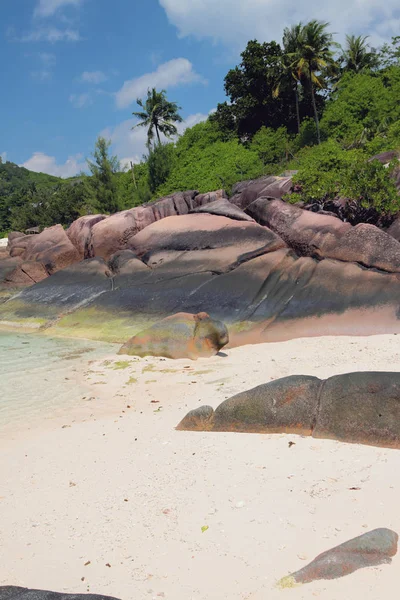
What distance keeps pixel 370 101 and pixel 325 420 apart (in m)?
33.1

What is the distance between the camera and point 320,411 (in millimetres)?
5352

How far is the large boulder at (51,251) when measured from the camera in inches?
768

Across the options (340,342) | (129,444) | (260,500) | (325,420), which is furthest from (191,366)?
(260,500)

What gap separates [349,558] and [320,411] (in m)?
2.37

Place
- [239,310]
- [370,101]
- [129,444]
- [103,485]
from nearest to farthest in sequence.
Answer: [103,485], [129,444], [239,310], [370,101]

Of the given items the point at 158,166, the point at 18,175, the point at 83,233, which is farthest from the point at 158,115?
the point at 18,175

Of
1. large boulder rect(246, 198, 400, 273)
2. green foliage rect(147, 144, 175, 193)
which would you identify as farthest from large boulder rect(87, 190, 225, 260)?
green foliage rect(147, 144, 175, 193)

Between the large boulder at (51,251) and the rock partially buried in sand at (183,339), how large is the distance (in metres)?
10.0

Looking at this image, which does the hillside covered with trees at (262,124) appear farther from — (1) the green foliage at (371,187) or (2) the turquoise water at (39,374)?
(2) the turquoise water at (39,374)

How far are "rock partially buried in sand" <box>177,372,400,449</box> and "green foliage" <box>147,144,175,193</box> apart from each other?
32.7 metres

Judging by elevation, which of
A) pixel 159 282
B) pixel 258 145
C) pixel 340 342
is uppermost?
pixel 258 145

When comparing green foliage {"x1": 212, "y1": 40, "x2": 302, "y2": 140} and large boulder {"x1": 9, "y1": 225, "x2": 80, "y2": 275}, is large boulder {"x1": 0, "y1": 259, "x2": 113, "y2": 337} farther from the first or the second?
green foliage {"x1": 212, "y1": 40, "x2": 302, "y2": 140}

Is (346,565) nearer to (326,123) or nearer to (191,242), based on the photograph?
(191,242)

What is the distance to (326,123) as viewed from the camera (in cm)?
3566
